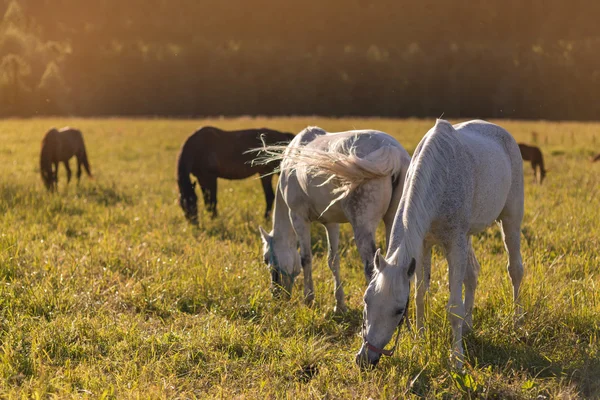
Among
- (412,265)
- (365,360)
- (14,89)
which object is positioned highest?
(14,89)

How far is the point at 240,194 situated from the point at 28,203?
4313 millimetres

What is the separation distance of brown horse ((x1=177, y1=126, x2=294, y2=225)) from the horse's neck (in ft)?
12.0

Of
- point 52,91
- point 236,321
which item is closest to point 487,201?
point 236,321

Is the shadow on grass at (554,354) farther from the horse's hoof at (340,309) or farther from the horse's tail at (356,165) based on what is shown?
the horse's tail at (356,165)

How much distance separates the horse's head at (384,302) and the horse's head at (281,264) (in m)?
1.97

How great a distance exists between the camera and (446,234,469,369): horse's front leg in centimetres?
394

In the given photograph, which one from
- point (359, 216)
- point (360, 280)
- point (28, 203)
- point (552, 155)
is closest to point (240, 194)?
point (28, 203)

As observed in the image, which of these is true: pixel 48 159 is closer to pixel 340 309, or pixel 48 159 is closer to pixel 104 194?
pixel 104 194

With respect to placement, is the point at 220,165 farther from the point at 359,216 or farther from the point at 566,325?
the point at 566,325

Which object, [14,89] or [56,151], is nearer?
[56,151]

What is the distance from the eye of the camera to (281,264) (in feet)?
18.3

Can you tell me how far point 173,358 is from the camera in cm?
412

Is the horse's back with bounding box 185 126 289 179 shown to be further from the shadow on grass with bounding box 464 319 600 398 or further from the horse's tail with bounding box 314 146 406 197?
the shadow on grass with bounding box 464 319 600 398

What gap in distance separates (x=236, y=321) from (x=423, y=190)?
216cm
